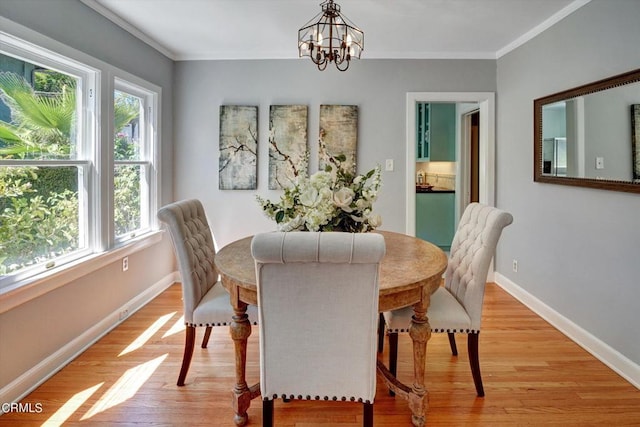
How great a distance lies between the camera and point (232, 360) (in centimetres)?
254

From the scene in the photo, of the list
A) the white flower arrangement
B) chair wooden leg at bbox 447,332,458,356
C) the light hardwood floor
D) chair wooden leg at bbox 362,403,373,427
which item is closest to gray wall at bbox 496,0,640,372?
the light hardwood floor

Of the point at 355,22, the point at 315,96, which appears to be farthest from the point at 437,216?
the point at 355,22

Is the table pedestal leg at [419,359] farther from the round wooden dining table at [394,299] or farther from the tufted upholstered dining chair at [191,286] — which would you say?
the tufted upholstered dining chair at [191,286]

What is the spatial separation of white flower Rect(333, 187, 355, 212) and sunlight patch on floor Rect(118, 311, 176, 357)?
71.3 inches

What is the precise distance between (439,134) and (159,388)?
5118 mm

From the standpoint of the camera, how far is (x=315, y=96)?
407 centimetres

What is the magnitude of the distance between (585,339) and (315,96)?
3.09 meters

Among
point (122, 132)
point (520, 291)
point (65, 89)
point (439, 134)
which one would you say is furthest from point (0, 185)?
point (439, 134)

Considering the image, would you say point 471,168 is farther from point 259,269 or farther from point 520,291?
point 259,269

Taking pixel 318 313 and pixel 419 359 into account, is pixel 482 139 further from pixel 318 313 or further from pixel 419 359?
pixel 318 313

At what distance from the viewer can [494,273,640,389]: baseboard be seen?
2.30m

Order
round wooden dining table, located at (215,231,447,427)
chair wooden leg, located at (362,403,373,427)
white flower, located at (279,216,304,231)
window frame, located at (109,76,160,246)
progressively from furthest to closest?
window frame, located at (109,76,160,246), white flower, located at (279,216,304,231), round wooden dining table, located at (215,231,447,427), chair wooden leg, located at (362,403,373,427)

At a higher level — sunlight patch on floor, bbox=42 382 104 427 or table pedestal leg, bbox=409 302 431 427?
table pedestal leg, bbox=409 302 431 427

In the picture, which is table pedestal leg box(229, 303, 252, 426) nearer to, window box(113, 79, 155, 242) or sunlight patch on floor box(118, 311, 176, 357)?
sunlight patch on floor box(118, 311, 176, 357)
